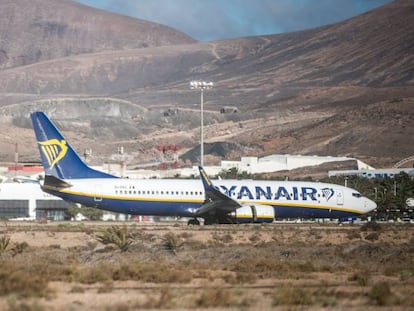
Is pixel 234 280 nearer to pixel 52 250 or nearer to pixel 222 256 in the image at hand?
pixel 222 256

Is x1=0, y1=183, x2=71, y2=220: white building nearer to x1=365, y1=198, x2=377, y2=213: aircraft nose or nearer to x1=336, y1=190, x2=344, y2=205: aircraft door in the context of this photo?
x1=365, y1=198, x2=377, y2=213: aircraft nose

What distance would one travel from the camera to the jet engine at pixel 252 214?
73.9 metres

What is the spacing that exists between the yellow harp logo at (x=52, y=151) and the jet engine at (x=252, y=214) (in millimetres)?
12903

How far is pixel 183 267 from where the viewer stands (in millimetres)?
41406

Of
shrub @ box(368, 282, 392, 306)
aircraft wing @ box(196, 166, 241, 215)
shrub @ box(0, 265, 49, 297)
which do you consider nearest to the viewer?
shrub @ box(368, 282, 392, 306)

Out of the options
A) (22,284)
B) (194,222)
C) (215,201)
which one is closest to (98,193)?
(215,201)

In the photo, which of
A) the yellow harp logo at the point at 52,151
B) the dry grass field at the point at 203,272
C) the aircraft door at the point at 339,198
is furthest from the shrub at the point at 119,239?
the aircraft door at the point at 339,198

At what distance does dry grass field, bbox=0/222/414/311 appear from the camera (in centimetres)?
2992

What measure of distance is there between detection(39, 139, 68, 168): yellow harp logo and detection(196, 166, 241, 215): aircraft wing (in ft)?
32.5

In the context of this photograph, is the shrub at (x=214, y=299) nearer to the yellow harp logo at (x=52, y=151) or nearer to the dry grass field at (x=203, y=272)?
the dry grass field at (x=203, y=272)

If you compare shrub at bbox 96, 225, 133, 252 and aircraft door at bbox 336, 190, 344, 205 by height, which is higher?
aircraft door at bbox 336, 190, 344, 205

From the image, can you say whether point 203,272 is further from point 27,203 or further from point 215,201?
point 27,203

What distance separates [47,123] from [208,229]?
1403 centimetres

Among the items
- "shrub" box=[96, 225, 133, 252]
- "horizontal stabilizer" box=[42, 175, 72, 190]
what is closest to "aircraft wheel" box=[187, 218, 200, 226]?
"horizontal stabilizer" box=[42, 175, 72, 190]
